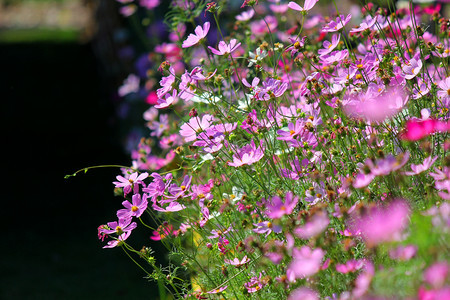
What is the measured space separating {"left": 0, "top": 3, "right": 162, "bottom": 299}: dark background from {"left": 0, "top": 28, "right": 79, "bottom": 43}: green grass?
43cm

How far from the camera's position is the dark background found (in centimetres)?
330

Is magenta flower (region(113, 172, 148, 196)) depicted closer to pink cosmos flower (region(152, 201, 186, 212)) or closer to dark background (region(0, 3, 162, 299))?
pink cosmos flower (region(152, 201, 186, 212))

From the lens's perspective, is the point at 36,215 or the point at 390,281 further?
the point at 36,215

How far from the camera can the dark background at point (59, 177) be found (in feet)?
10.8

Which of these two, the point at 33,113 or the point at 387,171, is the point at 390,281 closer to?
the point at 387,171

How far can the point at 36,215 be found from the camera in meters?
4.25

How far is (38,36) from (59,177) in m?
4.95

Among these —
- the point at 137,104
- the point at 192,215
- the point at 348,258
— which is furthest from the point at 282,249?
the point at 137,104

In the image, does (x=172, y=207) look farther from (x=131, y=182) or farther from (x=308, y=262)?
(x=308, y=262)

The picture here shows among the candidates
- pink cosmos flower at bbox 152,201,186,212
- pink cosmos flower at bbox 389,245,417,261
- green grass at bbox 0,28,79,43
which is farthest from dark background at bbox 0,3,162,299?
pink cosmos flower at bbox 389,245,417,261

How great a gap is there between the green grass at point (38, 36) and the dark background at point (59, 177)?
16.8 inches

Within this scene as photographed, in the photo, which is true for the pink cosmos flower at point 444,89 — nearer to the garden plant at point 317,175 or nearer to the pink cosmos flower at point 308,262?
the garden plant at point 317,175

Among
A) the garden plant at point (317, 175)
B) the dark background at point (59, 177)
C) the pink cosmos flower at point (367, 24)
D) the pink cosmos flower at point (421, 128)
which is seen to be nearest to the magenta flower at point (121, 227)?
the garden plant at point (317, 175)

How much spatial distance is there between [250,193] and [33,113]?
503 cm
